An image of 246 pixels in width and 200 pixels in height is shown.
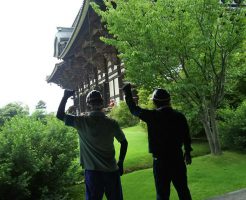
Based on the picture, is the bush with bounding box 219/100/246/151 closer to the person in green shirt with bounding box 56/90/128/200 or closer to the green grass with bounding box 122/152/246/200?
the green grass with bounding box 122/152/246/200

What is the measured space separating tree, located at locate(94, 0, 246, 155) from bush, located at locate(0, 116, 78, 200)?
3315mm

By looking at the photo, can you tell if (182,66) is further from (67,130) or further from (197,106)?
(67,130)

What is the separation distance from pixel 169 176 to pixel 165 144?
382 mm

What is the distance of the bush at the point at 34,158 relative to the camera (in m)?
6.38

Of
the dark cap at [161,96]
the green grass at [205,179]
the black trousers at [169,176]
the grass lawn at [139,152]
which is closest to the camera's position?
the black trousers at [169,176]

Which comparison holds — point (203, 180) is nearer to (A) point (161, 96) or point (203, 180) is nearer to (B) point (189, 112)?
(B) point (189, 112)

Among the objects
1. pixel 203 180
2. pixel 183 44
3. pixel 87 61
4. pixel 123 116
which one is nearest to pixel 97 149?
pixel 203 180

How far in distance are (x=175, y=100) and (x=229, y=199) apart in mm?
4632

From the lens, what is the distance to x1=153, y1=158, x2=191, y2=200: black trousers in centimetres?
419

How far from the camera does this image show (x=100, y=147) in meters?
4.04

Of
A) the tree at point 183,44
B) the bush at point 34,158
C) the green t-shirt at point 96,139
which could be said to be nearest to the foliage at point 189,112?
the tree at point 183,44

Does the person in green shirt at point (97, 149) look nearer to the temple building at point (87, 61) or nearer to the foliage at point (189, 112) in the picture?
the foliage at point (189, 112)

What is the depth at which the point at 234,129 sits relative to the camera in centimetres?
1142

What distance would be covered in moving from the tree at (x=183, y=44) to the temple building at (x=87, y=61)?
Answer: 9.00 metres
